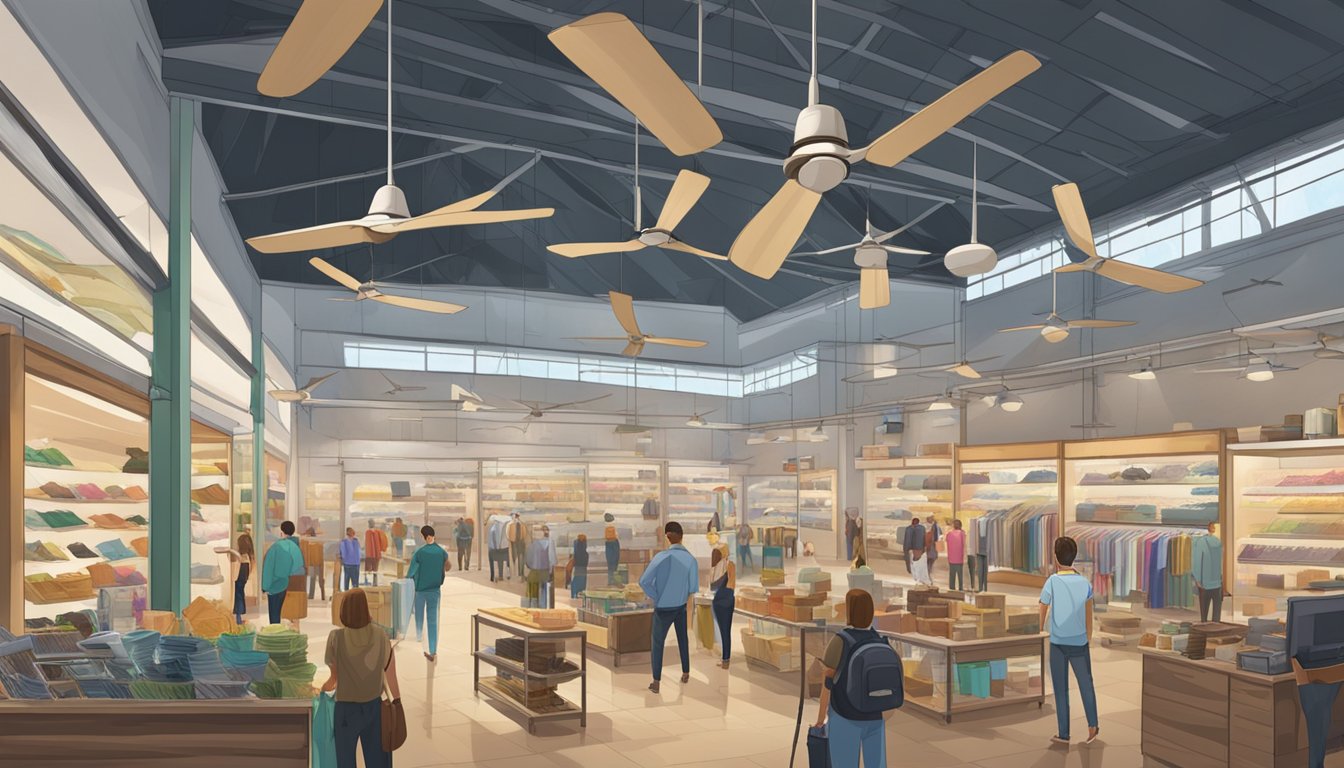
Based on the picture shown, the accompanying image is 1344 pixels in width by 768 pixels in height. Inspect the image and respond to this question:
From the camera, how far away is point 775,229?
5.09m

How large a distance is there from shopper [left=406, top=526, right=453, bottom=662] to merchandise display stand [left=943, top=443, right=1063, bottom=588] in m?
9.88

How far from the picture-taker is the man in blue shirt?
8.02m

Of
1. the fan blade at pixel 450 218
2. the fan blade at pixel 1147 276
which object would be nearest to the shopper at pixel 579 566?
the fan blade at pixel 450 218

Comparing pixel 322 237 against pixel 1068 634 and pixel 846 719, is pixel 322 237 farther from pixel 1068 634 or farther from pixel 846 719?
pixel 1068 634

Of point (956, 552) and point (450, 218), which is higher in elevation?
point (450, 218)

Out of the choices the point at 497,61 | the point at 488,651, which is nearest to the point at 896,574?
the point at 488,651

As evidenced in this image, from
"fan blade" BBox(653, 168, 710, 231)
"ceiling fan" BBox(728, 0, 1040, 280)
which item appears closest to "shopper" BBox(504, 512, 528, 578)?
"fan blade" BBox(653, 168, 710, 231)

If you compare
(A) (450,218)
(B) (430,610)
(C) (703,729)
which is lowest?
(C) (703,729)

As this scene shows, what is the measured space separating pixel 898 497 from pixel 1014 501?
399cm

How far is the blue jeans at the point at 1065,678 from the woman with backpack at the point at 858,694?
7.55 ft

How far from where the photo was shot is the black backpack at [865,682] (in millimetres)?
4570

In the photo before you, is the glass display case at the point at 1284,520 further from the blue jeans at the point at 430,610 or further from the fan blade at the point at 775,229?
the blue jeans at the point at 430,610

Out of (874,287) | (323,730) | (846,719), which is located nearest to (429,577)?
(323,730)

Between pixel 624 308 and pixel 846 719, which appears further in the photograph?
pixel 624 308
